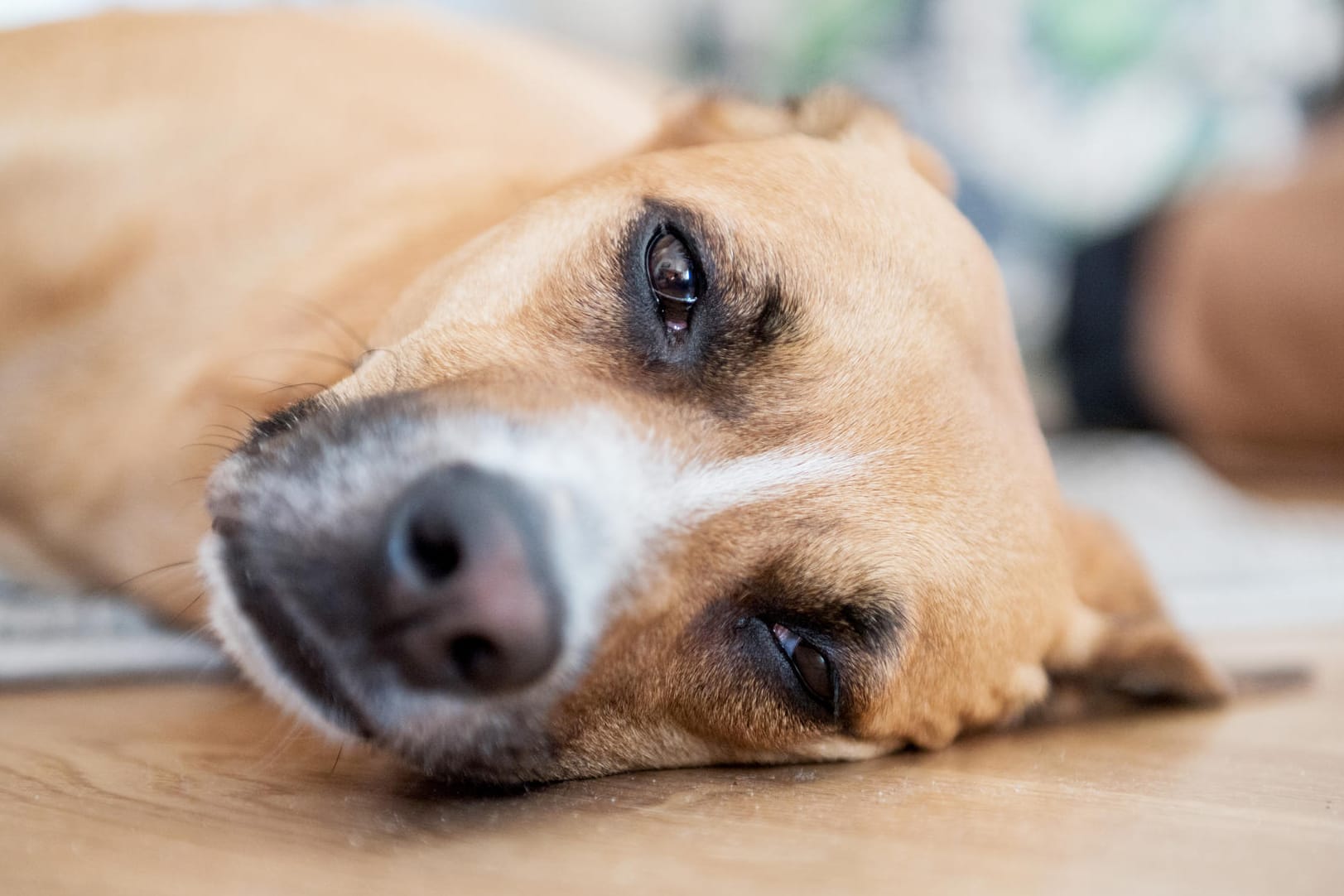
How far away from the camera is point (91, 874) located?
1.07m

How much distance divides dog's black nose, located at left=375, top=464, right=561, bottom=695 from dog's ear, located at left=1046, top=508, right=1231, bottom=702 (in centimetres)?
129

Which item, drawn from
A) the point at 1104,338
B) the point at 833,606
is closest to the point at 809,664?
the point at 833,606

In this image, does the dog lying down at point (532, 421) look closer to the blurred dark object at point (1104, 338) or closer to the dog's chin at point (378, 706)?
the dog's chin at point (378, 706)

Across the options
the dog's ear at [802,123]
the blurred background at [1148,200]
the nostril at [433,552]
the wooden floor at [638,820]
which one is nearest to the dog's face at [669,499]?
the nostril at [433,552]

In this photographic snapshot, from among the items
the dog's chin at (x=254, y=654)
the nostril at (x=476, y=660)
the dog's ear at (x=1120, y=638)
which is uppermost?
the nostril at (x=476, y=660)

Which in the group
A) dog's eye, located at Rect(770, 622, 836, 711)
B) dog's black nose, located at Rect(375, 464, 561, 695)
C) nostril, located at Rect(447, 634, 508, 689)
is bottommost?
dog's eye, located at Rect(770, 622, 836, 711)

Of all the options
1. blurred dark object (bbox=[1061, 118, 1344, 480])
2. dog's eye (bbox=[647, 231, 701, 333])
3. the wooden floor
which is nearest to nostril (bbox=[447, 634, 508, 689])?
the wooden floor

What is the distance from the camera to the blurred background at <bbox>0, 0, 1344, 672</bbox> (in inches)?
185

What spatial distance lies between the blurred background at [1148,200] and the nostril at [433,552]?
3272mm

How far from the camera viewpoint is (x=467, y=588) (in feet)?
4.30

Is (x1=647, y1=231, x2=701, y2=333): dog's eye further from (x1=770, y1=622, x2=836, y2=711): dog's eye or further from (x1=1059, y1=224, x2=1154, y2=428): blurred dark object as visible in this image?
(x1=1059, y1=224, x2=1154, y2=428): blurred dark object

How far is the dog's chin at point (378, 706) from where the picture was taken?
4.84 feet

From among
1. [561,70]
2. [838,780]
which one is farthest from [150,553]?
[561,70]

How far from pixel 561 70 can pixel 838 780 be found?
332 centimetres
